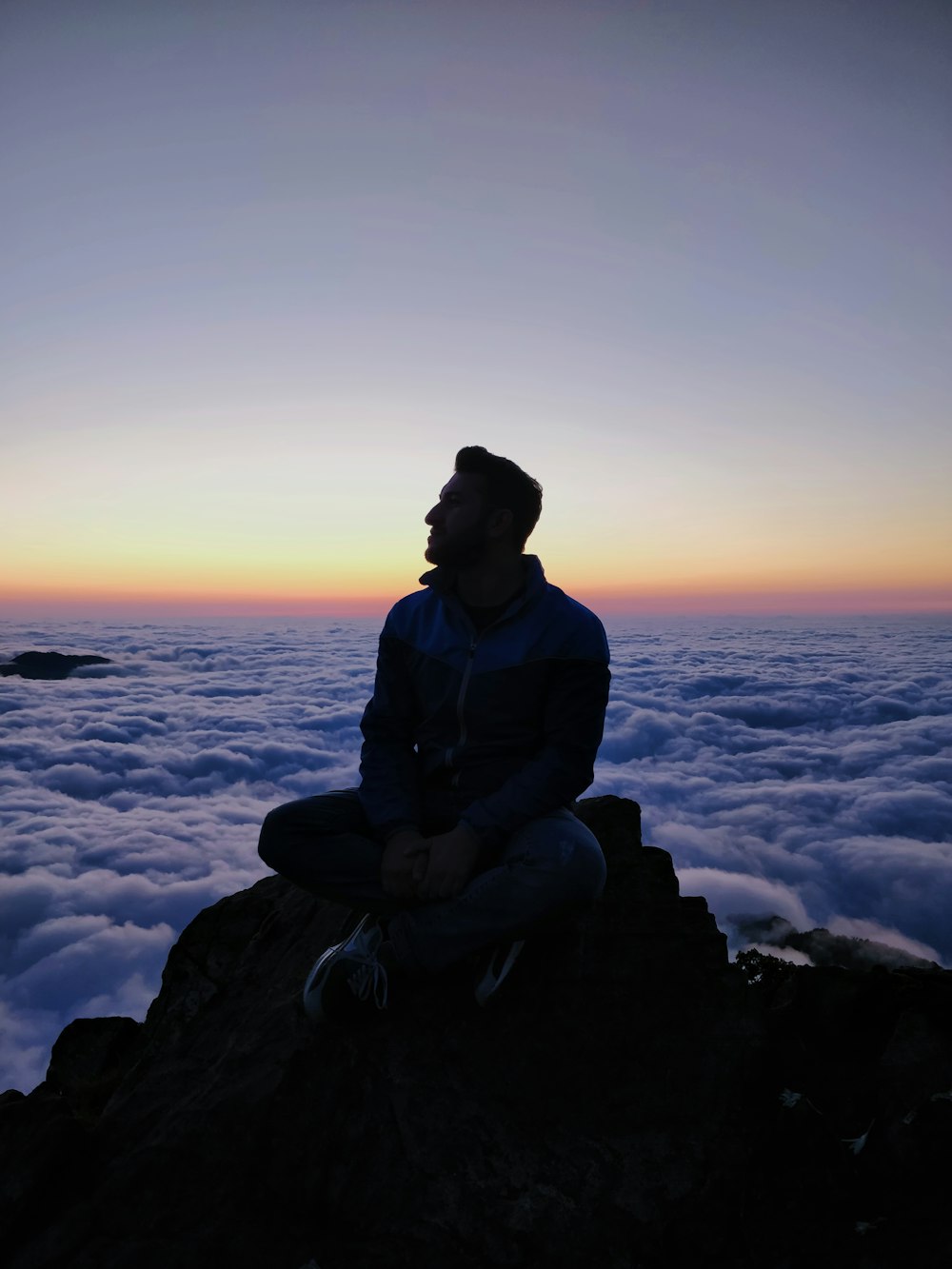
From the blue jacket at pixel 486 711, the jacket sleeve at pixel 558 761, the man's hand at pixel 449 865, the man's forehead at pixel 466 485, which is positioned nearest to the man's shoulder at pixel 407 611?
the blue jacket at pixel 486 711

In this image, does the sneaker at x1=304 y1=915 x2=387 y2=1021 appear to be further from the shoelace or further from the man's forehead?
the man's forehead

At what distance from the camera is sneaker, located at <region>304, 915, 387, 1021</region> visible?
2.65 metres

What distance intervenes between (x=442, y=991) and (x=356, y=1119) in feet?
1.90

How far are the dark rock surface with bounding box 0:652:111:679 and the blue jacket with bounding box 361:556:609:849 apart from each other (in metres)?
129

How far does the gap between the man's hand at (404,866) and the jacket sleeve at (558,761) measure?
24cm

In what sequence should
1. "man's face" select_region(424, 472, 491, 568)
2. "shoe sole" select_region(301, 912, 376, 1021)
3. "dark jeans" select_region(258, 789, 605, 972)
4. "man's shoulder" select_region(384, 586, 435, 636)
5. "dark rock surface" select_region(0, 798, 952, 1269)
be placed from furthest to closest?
"man's shoulder" select_region(384, 586, 435, 636) → "man's face" select_region(424, 472, 491, 568) → "shoe sole" select_region(301, 912, 376, 1021) → "dark jeans" select_region(258, 789, 605, 972) → "dark rock surface" select_region(0, 798, 952, 1269)

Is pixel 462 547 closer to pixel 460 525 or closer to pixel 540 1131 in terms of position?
pixel 460 525

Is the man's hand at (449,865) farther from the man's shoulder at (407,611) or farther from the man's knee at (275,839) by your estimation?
the man's shoulder at (407,611)

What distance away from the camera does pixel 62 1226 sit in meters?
2.19

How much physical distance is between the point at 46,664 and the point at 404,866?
137 metres

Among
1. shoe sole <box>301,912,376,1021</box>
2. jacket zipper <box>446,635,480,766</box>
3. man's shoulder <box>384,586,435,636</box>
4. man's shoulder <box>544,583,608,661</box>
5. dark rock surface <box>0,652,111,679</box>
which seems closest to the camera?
shoe sole <box>301,912,376,1021</box>

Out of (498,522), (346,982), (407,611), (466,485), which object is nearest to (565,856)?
(346,982)

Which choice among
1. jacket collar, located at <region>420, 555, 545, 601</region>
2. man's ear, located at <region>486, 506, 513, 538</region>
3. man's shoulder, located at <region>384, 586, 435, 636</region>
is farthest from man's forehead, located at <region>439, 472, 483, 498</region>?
man's shoulder, located at <region>384, 586, 435, 636</region>

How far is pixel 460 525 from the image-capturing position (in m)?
2.99
